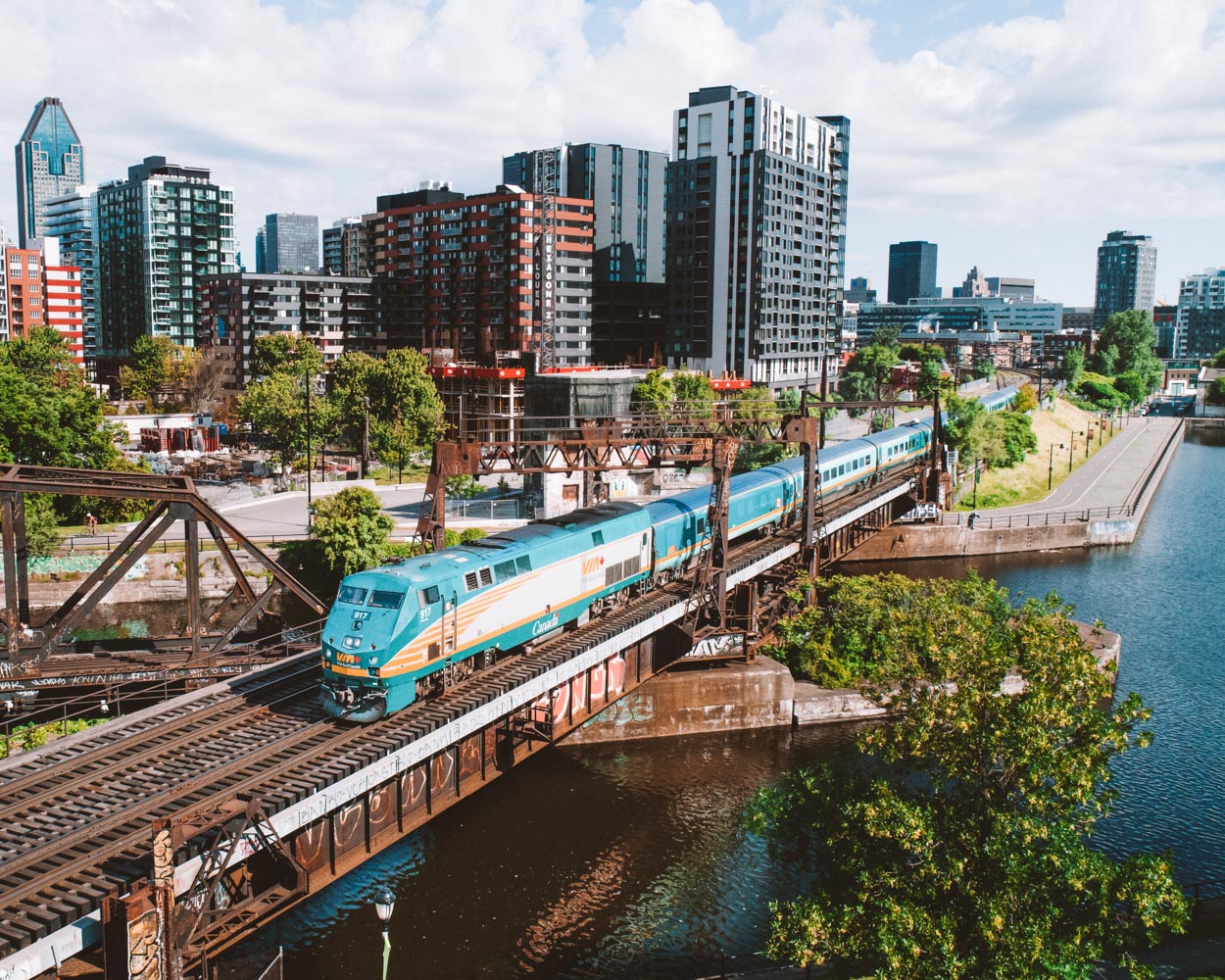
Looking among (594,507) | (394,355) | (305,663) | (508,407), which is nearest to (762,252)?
(508,407)

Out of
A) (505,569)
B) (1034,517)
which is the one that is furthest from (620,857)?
(1034,517)

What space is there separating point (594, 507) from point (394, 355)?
6088cm

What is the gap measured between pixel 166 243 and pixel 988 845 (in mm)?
186622

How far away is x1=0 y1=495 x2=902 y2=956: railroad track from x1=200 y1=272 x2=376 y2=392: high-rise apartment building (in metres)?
124

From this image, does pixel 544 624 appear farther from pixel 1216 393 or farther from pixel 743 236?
pixel 1216 393

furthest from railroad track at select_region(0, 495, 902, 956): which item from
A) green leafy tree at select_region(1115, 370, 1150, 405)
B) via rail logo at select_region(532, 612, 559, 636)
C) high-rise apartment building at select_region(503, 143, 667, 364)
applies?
green leafy tree at select_region(1115, 370, 1150, 405)

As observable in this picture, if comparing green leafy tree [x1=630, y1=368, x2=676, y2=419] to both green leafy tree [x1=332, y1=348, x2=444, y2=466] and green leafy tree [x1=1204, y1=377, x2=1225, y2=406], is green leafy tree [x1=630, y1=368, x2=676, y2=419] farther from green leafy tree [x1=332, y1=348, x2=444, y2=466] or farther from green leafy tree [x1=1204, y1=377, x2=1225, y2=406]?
green leafy tree [x1=1204, y1=377, x2=1225, y2=406]

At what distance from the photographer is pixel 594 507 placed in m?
39.4

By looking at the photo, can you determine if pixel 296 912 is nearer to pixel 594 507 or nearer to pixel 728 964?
pixel 728 964

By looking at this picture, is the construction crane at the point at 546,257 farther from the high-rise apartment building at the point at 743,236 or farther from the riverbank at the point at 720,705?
the riverbank at the point at 720,705

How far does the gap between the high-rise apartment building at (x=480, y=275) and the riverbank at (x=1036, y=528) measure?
208 feet

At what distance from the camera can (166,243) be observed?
179 m

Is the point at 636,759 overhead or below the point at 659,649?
below

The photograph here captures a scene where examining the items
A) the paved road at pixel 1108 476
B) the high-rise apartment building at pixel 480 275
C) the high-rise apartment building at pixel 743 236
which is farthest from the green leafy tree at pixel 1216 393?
the high-rise apartment building at pixel 480 275
